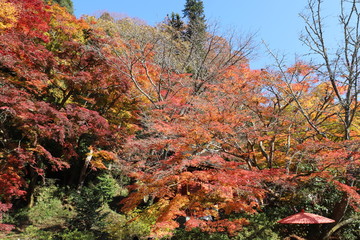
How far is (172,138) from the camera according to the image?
805 centimetres

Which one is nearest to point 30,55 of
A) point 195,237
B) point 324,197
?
point 195,237

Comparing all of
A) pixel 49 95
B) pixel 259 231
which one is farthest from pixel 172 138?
pixel 49 95

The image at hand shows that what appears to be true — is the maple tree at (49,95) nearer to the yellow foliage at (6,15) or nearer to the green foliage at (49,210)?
the yellow foliage at (6,15)

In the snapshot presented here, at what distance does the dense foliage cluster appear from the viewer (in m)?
6.02

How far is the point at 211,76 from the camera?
1152cm

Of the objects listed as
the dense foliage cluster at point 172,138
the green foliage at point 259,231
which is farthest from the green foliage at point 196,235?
the green foliage at point 259,231

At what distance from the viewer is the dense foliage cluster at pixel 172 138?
6.02 metres

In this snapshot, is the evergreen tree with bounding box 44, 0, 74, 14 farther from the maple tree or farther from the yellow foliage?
the yellow foliage

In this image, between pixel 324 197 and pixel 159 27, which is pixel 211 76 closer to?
pixel 159 27

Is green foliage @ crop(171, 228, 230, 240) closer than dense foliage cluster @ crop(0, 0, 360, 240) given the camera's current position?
Yes

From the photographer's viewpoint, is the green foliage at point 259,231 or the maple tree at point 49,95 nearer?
the green foliage at point 259,231

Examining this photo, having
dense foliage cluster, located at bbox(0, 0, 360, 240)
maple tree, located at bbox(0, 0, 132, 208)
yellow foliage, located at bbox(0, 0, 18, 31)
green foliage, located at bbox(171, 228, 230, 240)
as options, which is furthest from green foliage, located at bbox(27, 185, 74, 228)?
yellow foliage, located at bbox(0, 0, 18, 31)

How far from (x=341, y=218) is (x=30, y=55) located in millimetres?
12033

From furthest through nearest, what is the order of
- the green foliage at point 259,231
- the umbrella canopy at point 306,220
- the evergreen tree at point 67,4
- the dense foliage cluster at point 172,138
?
A: 1. the evergreen tree at point 67,4
2. the dense foliage cluster at point 172,138
3. the green foliage at point 259,231
4. the umbrella canopy at point 306,220
